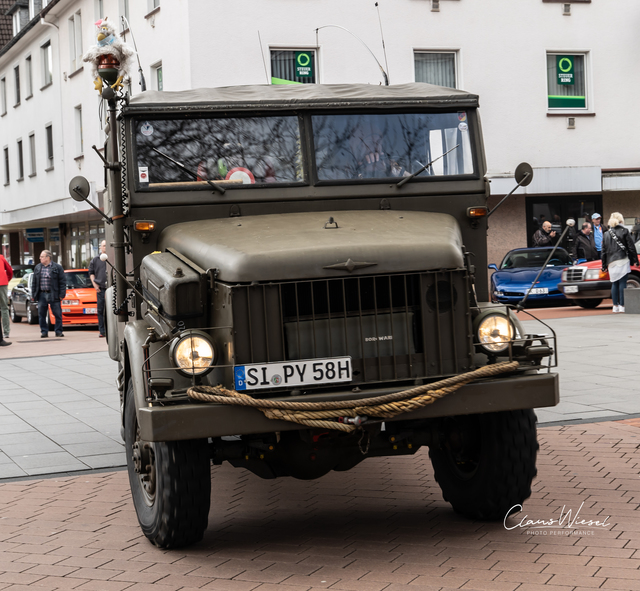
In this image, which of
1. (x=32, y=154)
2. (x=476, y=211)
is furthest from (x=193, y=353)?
(x=32, y=154)

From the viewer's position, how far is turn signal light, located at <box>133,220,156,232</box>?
19.6ft

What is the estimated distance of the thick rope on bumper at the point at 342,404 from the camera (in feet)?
14.7

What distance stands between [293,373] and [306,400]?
15 cm

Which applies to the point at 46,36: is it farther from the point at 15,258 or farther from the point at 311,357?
the point at 311,357

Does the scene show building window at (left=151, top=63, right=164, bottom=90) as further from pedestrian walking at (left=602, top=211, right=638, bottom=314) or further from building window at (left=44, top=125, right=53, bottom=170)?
pedestrian walking at (left=602, top=211, right=638, bottom=314)

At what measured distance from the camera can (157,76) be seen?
85.3 feet

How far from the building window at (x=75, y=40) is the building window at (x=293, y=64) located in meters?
10.8

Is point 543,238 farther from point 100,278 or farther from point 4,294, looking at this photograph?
point 4,294

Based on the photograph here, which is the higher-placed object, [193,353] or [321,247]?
[321,247]

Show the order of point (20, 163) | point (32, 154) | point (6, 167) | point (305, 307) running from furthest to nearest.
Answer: point (6, 167), point (20, 163), point (32, 154), point (305, 307)

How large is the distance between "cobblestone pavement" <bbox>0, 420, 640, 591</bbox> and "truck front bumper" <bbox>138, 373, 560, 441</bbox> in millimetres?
727

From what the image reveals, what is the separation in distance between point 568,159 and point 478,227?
22.1 meters

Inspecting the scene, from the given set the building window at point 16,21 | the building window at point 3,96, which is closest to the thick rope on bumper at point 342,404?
the building window at point 16,21
